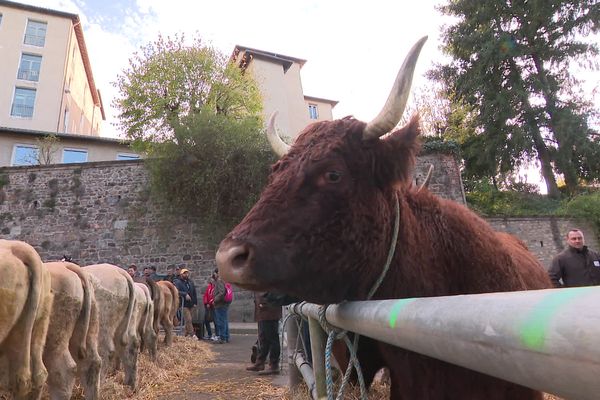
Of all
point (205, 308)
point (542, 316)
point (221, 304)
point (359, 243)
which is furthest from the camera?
point (205, 308)

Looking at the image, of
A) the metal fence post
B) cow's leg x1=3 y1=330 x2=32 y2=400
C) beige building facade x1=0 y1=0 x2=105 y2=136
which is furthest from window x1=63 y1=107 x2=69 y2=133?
the metal fence post

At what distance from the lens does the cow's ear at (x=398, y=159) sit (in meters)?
2.00

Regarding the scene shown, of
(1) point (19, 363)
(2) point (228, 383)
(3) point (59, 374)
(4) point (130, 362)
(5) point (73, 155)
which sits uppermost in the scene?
(5) point (73, 155)

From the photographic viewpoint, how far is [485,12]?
23906mm

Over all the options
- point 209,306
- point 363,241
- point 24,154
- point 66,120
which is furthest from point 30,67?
point 363,241

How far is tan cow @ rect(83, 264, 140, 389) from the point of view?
577 cm

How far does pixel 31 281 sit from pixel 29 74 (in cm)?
3382

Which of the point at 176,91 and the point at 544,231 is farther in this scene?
Result: the point at 176,91

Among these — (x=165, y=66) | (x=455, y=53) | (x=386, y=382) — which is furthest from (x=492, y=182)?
(x=386, y=382)

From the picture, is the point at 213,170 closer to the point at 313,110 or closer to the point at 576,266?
the point at 576,266

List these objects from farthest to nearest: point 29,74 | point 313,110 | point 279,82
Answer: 1. point 313,110
2. point 279,82
3. point 29,74

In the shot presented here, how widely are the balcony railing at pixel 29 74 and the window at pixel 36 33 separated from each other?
2271mm

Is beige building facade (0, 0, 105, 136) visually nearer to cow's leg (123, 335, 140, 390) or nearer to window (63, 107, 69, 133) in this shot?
window (63, 107, 69, 133)

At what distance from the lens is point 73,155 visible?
26312 millimetres
